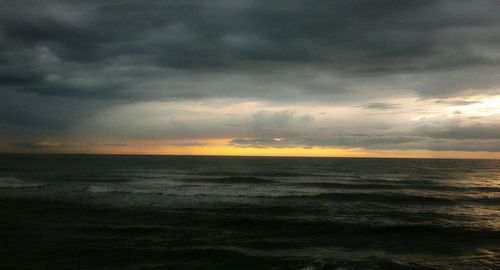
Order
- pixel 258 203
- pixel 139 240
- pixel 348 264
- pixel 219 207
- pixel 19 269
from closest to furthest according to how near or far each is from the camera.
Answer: pixel 19 269 → pixel 348 264 → pixel 139 240 → pixel 219 207 → pixel 258 203

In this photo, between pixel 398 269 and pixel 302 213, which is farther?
pixel 302 213

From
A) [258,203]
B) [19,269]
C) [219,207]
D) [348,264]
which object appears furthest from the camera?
[258,203]

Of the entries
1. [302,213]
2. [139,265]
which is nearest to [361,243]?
[302,213]

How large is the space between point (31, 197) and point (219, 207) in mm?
17560

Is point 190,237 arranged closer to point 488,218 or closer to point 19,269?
point 19,269

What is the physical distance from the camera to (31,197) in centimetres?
3058

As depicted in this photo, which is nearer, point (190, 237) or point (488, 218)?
point (190, 237)

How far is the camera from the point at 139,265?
Result: 1340 centimetres

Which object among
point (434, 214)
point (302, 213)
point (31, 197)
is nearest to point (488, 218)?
point (434, 214)

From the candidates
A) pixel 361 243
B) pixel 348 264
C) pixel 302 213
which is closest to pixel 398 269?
pixel 348 264

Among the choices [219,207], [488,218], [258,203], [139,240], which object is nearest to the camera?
[139,240]

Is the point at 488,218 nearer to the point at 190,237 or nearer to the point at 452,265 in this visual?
the point at 452,265

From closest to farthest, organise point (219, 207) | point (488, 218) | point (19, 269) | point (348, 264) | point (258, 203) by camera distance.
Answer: point (19, 269), point (348, 264), point (488, 218), point (219, 207), point (258, 203)

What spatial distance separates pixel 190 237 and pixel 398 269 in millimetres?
9864
